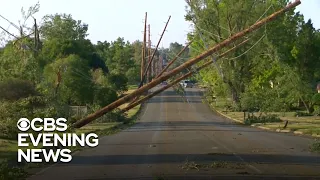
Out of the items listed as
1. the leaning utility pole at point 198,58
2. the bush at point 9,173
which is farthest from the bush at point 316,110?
the bush at point 9,173

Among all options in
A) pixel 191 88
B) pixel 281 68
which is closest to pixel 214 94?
pixel 281 68

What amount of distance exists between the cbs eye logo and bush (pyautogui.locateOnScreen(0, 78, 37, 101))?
4801mm

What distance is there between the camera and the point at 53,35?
10375 cm

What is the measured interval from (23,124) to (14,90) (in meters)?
6.07

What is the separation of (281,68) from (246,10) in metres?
8.70

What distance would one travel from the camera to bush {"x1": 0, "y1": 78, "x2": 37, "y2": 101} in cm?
2759

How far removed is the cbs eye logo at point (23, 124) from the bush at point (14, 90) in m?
4.80

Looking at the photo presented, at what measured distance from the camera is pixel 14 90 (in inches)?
1100

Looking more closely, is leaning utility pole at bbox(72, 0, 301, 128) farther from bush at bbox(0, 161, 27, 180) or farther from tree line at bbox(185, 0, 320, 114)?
tree line at bbox(185, 0, 320, 114)

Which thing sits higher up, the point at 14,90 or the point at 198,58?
the point at 198,58

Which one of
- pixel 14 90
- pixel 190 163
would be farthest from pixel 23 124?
pixel 190 163

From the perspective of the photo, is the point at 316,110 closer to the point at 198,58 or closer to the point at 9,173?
the point at 198,58

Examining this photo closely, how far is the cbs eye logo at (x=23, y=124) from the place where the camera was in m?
22.1

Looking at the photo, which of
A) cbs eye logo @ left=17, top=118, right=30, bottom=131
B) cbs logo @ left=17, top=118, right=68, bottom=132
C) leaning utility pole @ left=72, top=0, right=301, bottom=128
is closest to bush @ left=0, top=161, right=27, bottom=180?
cbs logo @ left=17, top=118, right=68, bottom=132
